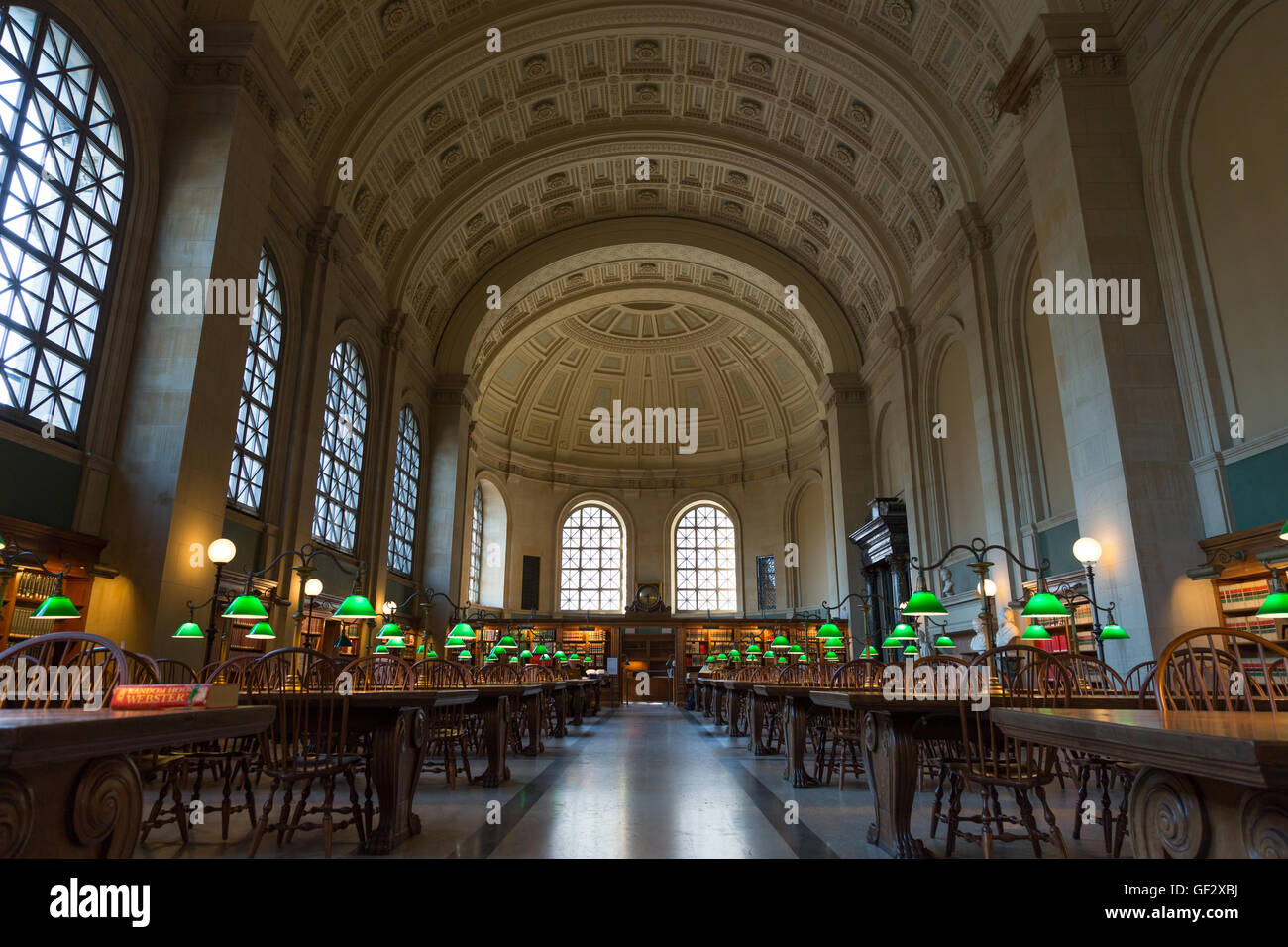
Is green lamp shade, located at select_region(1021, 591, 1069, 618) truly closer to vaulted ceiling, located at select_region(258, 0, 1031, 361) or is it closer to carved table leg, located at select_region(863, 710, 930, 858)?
carved table leg, located at select_region(863, 710, 930, 858)

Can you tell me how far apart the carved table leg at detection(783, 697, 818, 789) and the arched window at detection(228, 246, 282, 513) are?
28.9 feet

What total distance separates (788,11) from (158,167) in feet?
39.8

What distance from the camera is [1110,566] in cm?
838

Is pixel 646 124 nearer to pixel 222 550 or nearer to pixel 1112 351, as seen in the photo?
pixel 1112 351

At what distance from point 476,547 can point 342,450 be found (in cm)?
1115

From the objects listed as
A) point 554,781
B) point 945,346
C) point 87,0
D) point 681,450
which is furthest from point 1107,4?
point 681,450

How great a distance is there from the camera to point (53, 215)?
765 cm

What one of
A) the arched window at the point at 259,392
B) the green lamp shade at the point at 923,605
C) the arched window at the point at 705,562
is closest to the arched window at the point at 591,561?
Result: the arched window at the point at 705,562

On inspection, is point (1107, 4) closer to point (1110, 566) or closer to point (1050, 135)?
point (1050, 135)

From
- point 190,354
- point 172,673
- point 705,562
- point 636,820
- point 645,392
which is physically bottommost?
→ point 636,820

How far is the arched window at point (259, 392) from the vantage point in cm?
1107

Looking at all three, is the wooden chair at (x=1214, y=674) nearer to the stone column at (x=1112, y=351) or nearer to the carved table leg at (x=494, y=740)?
the stone column at (x=1112, y=351)

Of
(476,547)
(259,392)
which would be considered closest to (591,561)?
(476,547)
